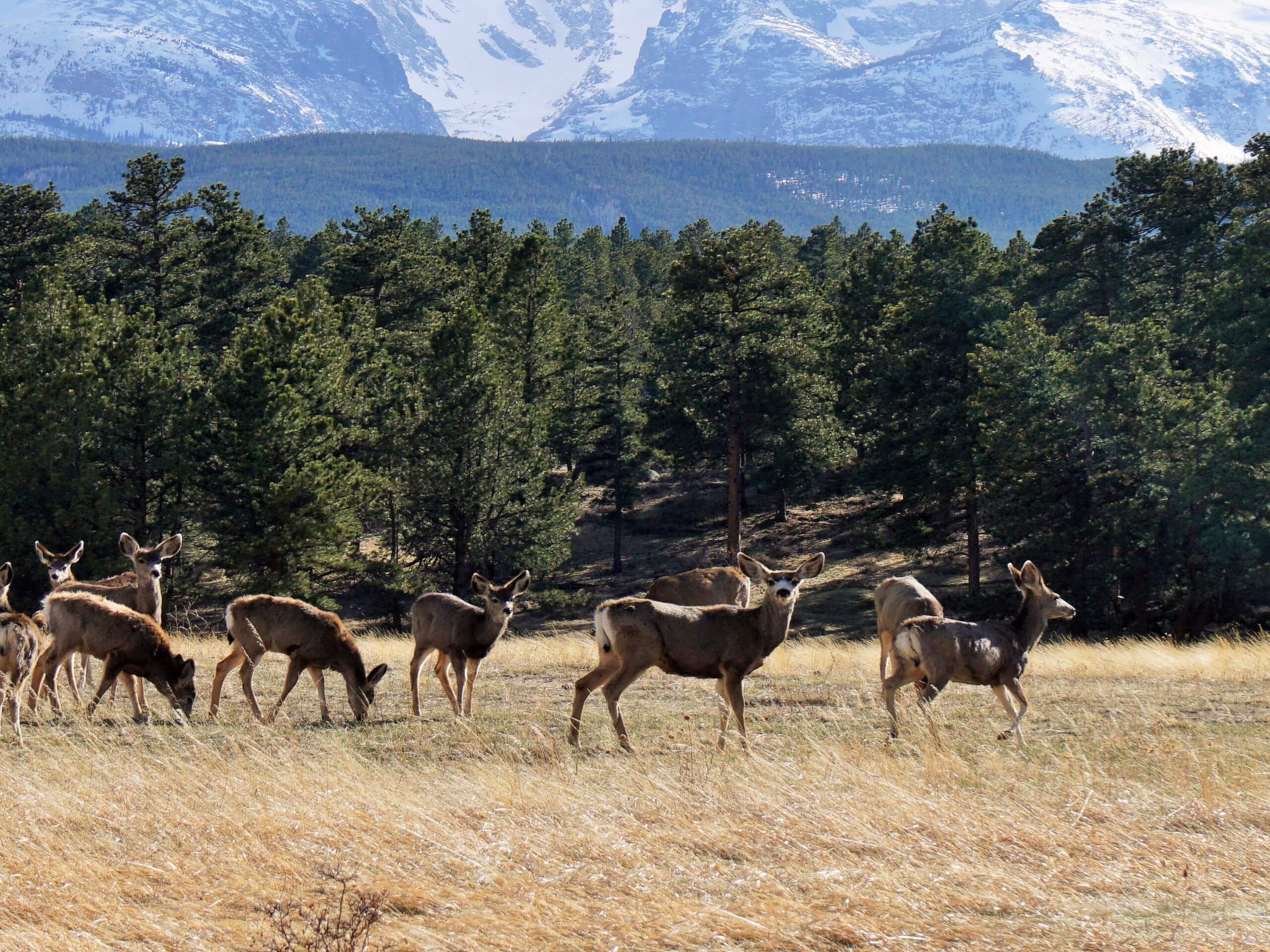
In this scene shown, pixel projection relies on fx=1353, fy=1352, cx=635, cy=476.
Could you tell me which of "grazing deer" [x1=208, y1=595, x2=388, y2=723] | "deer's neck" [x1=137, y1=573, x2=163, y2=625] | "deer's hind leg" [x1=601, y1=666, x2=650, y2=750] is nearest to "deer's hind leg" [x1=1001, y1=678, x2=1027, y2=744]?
"deer's hind leg" [x1=601, y1=666, x2=650, y2=750]

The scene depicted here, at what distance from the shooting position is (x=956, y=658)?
13.3 metres

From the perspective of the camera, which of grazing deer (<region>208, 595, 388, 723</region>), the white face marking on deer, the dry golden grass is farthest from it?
the white face marking on deer

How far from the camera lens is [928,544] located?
1828 inches

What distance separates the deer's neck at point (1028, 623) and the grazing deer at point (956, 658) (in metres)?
0.08

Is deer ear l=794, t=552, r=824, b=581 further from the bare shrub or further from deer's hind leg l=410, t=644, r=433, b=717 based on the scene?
the bare shrub

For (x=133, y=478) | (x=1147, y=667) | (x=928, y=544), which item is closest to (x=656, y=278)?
(x=928, y=544)

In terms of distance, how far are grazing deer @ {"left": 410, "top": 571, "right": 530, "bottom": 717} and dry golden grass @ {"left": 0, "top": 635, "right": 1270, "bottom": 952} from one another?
1348 mm

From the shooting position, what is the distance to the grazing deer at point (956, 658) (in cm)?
1330

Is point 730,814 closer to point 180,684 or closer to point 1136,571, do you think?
point 180,684

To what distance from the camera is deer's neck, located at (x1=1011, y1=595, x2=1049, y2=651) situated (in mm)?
14133

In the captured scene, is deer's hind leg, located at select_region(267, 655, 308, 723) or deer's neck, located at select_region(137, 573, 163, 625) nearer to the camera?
deer's hind leg, located at select_region(267, 655, 308, 723)

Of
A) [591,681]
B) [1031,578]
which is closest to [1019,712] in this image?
[1031,578]

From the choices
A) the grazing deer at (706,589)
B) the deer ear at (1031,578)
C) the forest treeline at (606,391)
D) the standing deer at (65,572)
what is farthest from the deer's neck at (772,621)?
the forest treeline at (606,391)

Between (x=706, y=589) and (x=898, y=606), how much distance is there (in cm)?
541
